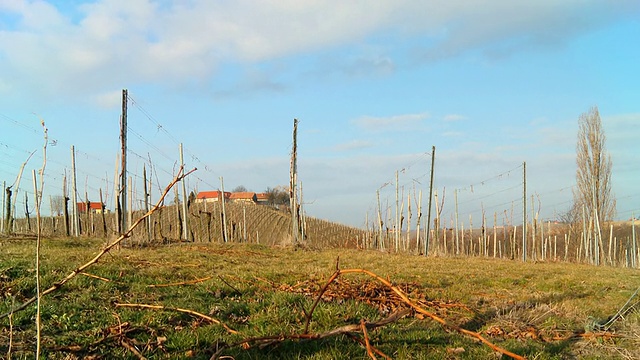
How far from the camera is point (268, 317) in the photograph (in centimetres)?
435

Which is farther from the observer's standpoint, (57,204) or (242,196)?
(242,196)

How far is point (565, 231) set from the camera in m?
26.9

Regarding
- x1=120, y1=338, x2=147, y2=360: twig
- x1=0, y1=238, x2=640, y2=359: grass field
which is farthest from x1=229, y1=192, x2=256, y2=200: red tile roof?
x1=120, y1=338, x2=147, y2=360: twig

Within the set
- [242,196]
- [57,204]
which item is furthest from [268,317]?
[242,196]

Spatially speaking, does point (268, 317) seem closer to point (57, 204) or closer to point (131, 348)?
point (131, 348)

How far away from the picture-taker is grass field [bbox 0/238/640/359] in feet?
11.4

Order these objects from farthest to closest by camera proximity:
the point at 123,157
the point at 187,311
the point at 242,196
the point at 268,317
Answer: the point at 242,196 → the point at 123,157 → the point at 268,317 → the point at 187,311

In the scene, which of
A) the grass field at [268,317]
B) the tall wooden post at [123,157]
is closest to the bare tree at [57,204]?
the tall wooden post at [123,157]

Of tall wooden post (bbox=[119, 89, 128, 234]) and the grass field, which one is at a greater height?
tall wooden post (bbox=[119, 89, 128, 234])

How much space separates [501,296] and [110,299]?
17.4 ft

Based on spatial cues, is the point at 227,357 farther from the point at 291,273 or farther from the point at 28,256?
the point at 28,256

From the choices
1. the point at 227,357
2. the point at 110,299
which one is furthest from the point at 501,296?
the point at 110,299

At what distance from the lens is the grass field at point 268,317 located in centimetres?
347

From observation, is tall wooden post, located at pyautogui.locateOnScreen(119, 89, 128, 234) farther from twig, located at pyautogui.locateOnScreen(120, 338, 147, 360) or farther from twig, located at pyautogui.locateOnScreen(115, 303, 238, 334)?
twig, located at pyautogui.locateOnScreen(120, 338, 147, 360)
